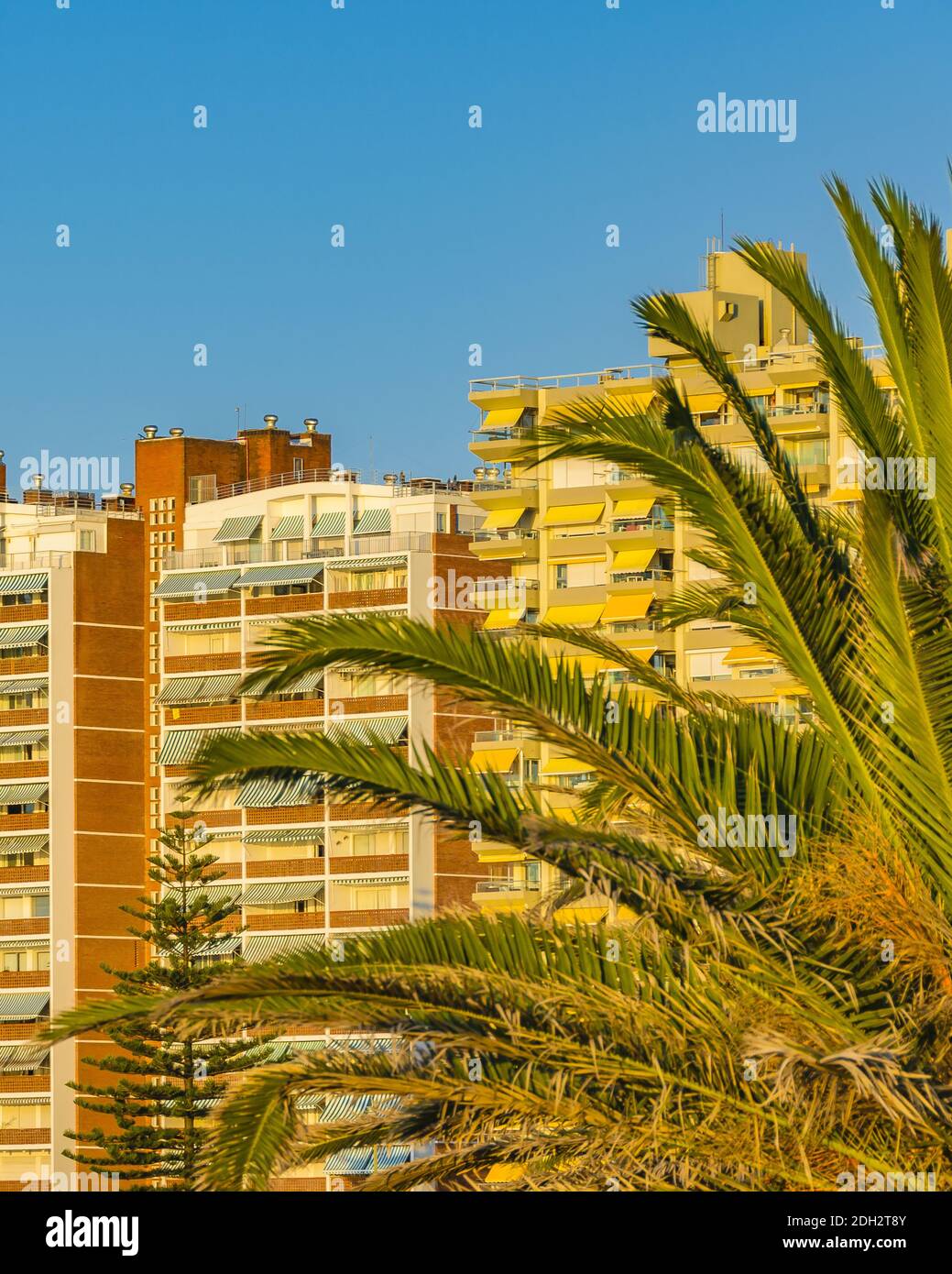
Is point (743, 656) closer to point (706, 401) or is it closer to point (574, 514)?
point (706, 401)

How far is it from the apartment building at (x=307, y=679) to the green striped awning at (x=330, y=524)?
1.8 inches

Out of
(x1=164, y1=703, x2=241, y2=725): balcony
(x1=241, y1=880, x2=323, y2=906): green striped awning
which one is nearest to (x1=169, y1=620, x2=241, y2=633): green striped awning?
(x1=164, y1=703, x2=241, y2=725): balcony

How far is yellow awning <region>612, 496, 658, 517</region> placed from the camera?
80750 millimetres

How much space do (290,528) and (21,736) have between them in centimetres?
1266

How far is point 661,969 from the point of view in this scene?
14.0 meters

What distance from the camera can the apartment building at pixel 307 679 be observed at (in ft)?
311

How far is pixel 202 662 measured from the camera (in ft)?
330

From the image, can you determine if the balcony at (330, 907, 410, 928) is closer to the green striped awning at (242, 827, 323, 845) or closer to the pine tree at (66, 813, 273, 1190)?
the green striped awning at (242, 827, 323, 845)

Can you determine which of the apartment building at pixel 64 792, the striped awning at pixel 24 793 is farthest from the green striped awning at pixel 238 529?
the striped awning at pixel 24 793

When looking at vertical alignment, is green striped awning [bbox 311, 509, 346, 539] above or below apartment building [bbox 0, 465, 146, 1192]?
above

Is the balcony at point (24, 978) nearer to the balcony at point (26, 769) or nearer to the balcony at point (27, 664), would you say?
the balcony at point (26, 769)

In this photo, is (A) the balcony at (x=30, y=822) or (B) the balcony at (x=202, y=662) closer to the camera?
(B) the balcony at (x=202, y=662)

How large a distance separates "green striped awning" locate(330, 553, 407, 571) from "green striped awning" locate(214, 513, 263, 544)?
467 centimetres
